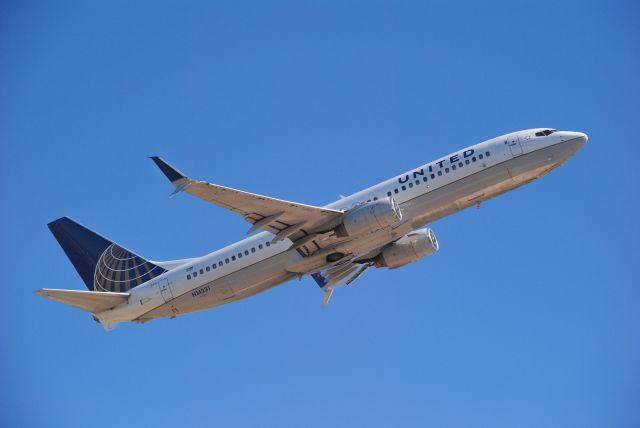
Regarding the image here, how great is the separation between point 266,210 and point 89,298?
40.7ft

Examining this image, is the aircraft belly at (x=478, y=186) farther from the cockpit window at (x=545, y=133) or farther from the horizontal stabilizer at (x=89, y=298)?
the horizontal stabilizer at (x=89, y=298)

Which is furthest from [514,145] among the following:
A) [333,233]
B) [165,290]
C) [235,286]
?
[165,290]

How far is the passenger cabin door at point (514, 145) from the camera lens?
4789 centimetres

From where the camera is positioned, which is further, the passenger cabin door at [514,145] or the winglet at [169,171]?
the passenger cabin door at [514,145]

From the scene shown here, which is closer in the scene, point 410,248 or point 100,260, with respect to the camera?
point 410,248

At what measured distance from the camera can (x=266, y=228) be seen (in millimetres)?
46656

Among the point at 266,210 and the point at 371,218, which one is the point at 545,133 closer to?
the point at 371,218

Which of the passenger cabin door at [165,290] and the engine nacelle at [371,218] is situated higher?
the passenger cabin door at [165,290]

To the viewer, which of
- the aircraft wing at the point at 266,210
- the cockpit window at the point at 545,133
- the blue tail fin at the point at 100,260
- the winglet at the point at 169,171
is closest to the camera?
the winglet at the point at 169,171

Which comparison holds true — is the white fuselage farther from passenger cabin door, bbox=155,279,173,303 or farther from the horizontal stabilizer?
the horizontal stabilizer

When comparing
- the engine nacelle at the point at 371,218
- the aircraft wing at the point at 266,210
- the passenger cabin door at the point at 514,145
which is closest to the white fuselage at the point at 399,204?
the passenger cabin door at the point at 514,145

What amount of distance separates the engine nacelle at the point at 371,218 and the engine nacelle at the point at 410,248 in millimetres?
6028

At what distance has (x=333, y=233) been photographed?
155 feet

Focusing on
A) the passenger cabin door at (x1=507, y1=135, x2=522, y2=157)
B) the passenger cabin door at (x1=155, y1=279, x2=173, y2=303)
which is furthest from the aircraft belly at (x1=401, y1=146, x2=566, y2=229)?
the passenger cabin door at (x1=155, y1=279, x2=173, y2=303)
